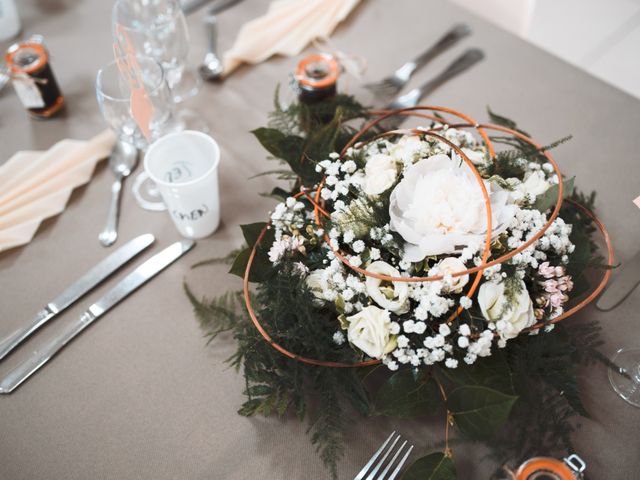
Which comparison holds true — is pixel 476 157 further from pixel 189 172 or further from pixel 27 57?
pixel 27 57

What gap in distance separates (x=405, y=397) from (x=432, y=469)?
0.09 metres

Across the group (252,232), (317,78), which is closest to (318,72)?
(317,78)

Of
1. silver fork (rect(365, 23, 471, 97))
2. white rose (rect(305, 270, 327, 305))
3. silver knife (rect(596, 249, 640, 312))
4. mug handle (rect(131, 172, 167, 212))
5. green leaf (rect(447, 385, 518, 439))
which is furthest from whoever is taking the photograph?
silver fork (rect(365, 23, 471, 97))

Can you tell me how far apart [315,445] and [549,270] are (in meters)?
0.39

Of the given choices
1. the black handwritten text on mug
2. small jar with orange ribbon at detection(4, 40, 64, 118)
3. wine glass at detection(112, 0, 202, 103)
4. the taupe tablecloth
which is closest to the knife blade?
the taupe tablecloth

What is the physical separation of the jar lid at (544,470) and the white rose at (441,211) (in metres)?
0.27

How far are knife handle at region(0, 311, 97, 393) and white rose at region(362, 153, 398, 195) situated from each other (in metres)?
0.47

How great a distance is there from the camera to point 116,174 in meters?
1.02

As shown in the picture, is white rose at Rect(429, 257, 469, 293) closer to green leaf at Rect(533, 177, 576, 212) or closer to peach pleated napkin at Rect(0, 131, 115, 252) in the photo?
green leaf at Rect(533, 177, 576, 212)

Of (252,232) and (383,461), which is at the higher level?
(252,232)

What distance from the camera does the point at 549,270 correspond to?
0.70 metres

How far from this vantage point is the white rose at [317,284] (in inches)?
28.6

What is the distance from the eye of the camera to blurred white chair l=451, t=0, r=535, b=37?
4.28 feet

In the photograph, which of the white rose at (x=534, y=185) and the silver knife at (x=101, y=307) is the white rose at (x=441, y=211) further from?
the silver knife at (x=101, y=307)
